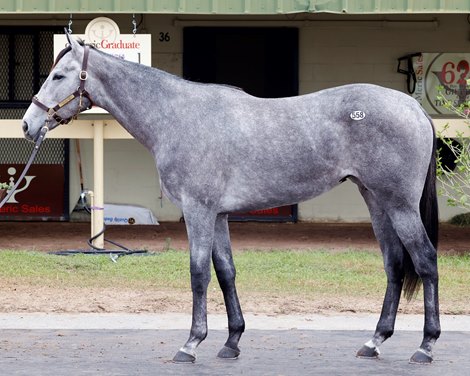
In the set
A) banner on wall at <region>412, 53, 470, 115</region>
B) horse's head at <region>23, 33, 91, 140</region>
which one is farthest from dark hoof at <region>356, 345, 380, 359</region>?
banner on wall at <region>412, 53, 470, 115</region>

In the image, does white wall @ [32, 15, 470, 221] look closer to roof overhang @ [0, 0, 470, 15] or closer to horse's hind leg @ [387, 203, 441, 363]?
roof overhang @ [0, 0, 470, 15]

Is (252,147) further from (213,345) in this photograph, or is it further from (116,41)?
(116,41)

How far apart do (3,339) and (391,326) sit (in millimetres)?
2942

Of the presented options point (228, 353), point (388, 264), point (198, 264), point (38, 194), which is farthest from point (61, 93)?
point (38, 194)

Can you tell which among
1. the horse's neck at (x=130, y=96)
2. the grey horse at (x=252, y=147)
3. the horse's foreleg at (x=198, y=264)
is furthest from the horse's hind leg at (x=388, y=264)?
the horse's neck at (x=130, y=96)

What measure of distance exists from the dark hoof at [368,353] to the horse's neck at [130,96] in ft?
6.81

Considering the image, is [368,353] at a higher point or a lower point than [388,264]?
lower

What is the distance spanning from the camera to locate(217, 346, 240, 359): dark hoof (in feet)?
26.0

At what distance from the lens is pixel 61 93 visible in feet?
26.1

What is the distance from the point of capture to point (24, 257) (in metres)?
12.6

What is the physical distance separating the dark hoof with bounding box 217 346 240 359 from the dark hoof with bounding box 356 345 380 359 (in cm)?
87

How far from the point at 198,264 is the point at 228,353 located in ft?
2.28

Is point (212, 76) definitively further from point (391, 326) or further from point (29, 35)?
point (391, 326)

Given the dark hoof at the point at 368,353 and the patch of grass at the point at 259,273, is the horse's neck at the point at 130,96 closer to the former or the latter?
the dark hoof at the point at 368,353
